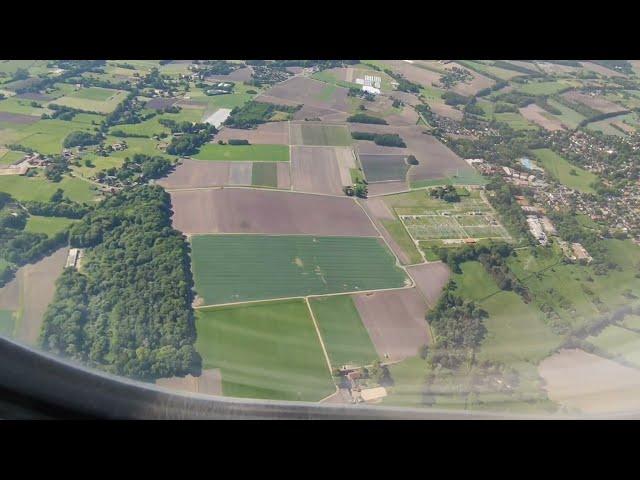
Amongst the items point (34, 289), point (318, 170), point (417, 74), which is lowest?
point (34, 289)

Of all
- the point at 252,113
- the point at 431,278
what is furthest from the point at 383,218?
the point at 252,113

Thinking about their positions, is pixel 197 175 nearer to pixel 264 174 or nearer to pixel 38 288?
pixel 264 174

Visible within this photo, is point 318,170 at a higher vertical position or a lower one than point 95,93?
lower

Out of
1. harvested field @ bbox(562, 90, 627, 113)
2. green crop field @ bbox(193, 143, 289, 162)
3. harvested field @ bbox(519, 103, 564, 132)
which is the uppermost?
harvested field @ bbox(562, 90, 627, 113)

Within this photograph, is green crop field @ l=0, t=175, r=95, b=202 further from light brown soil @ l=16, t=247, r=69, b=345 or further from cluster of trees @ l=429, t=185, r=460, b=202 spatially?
cluster of trees @ l=429, t=185, r=460, b=202

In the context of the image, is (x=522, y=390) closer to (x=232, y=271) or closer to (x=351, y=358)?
(x=351, y=358)

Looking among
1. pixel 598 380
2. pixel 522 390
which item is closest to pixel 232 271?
pixel 522 390

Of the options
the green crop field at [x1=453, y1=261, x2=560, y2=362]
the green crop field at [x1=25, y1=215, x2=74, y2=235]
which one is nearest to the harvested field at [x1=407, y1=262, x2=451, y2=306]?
the green crop field at [x1=453, y1=261, x2=560, y2=362]
